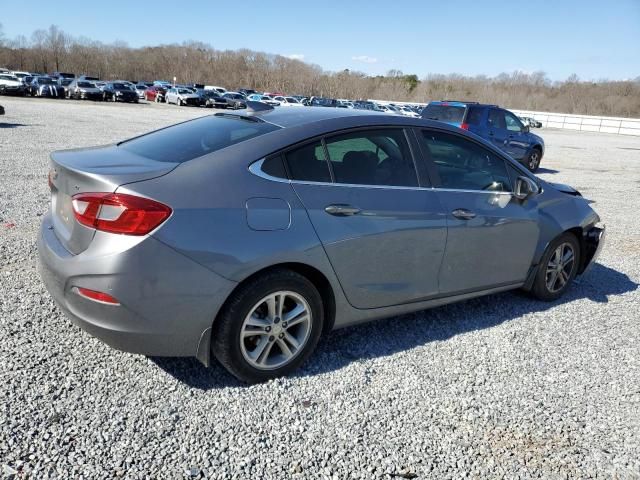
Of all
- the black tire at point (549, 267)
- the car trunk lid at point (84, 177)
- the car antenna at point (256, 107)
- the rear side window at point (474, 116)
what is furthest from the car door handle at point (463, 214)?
the rear side window at point (474, 116)

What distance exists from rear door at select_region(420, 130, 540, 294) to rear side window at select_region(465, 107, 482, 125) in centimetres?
898

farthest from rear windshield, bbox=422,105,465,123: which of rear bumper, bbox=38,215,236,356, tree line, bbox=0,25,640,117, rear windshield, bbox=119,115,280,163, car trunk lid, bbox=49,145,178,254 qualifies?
tree line, bbox=0,25,640,117

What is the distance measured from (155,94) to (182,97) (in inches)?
231

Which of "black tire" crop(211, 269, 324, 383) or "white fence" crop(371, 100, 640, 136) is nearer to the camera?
"black tire" crop(211, 269, 324, 383)

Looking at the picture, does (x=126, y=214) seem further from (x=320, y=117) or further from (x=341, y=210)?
(x=320, y=117)

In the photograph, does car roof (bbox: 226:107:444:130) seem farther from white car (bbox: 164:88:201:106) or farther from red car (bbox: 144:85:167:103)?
red car (bbox: 144:85:167:103)

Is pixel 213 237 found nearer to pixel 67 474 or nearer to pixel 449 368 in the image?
pixel 67 474

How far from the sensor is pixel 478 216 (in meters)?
3.99

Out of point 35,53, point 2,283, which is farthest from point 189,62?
point 2,283

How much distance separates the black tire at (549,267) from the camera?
471cm

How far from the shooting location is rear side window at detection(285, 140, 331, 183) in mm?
3203

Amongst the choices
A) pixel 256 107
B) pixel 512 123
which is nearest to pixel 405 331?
pixel 256 107

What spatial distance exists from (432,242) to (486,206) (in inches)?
27.0

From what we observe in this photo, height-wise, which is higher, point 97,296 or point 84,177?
point 84,177
